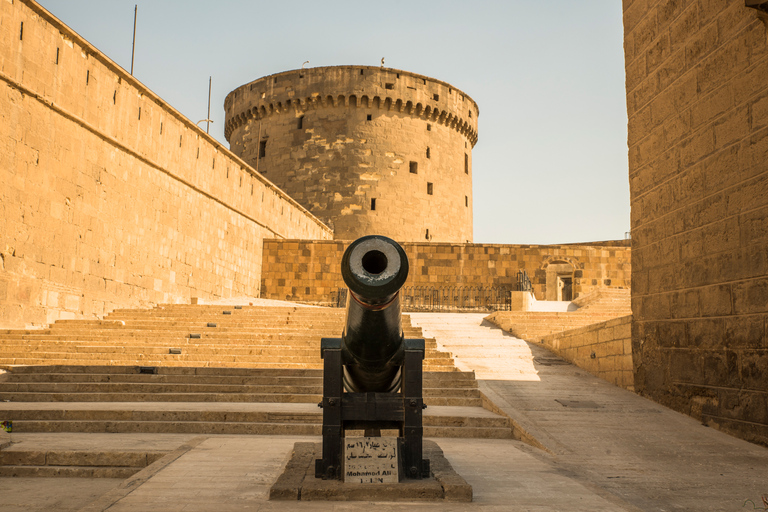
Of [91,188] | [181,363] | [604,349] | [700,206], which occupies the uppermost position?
[91,188]

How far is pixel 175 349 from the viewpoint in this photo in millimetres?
10781

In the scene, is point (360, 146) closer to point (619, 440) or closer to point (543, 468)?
point (619, 440)

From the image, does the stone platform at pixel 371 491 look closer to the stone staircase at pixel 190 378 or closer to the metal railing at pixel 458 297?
the stone staircase at pixel 190 378

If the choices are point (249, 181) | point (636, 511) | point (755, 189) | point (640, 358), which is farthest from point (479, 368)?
A: point (249, 181)

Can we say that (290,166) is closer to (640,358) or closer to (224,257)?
(224,257)

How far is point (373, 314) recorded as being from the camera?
375 cm

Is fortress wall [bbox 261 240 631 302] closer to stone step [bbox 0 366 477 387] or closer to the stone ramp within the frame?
the stone ramp

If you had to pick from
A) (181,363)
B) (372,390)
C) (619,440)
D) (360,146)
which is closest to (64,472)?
(372,390)

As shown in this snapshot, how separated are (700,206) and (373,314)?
5578mm

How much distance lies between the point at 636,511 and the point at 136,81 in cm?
1512

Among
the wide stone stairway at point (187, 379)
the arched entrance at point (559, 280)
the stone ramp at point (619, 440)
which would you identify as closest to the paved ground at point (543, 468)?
the stone ramp at point (619, 440)

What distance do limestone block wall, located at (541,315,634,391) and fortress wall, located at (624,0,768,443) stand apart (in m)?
0.30

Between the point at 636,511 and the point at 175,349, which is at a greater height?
the point at 175,349

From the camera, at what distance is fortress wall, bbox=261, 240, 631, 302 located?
2192cm
